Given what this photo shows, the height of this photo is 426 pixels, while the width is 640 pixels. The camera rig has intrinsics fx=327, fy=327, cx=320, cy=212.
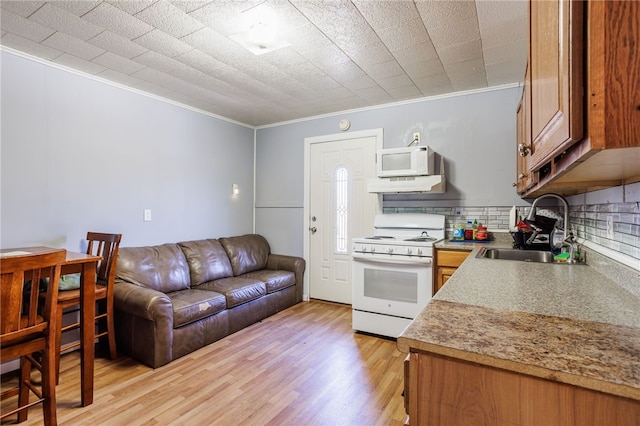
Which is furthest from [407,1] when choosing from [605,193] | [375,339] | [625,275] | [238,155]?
[238,155]

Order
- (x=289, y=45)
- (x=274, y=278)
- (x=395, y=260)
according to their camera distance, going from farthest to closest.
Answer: (x=274, y=278), (x=395, y=260), (x=289, y=45)

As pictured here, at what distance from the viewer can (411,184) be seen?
10.3 ft

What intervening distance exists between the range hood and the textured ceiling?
2.88 feet

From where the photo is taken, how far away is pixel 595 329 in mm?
846

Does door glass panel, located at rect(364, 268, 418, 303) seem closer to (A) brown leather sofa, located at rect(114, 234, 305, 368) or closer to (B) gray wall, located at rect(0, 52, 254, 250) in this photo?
(A) brown leather sofa, located at rect(114, 234, 305, 368)

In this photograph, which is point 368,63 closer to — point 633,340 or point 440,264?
point 440,264

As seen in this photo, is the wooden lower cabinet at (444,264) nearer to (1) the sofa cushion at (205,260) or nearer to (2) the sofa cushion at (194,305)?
(2) the sofa cushion at (194,305)

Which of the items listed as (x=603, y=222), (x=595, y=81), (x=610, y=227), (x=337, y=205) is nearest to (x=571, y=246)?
(x=603, y=222)

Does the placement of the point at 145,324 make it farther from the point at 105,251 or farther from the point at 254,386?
the point at 254,386

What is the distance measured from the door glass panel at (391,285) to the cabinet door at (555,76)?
6.17ft

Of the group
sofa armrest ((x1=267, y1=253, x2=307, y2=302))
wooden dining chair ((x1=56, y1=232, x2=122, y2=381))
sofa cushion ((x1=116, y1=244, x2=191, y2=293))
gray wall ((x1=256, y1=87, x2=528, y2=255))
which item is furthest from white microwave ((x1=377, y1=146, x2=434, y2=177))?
wooden dining chair ((x1=56, y1=232, x2=122, y2=381))

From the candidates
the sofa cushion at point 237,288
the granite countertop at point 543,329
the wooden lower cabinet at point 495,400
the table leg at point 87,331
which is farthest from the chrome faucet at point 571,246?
the table leg at point 87,331

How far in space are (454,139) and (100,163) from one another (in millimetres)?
3399

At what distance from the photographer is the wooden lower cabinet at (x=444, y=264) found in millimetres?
2711
